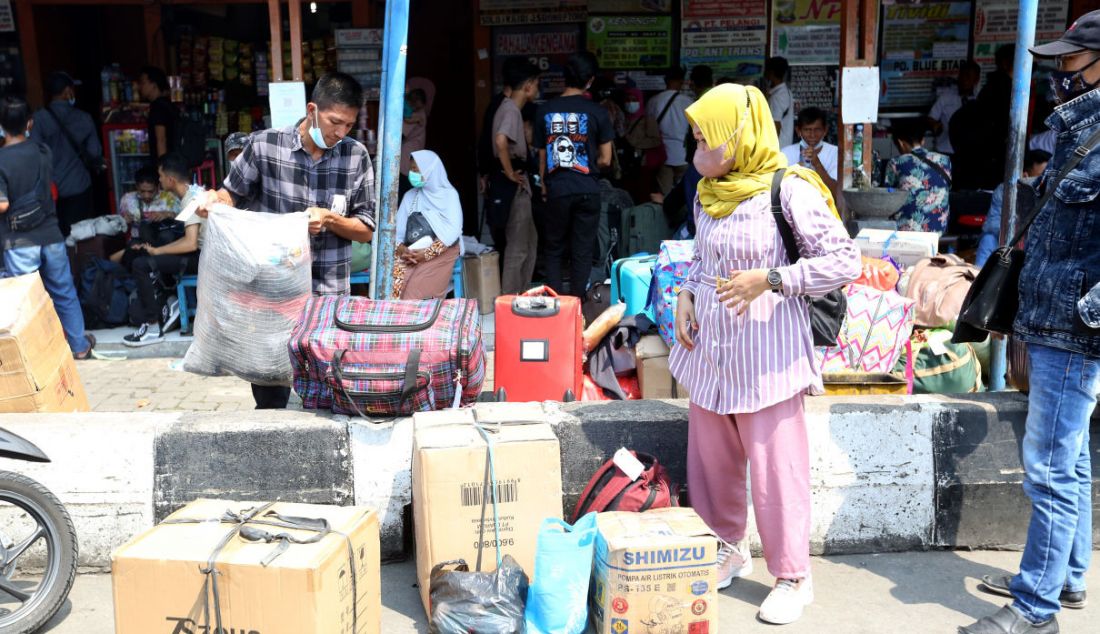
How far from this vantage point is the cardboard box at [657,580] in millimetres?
3379

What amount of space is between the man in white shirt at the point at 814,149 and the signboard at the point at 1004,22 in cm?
376

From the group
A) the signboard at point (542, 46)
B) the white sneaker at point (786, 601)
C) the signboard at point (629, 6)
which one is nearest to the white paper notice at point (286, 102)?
the white sneaker at point (786, 601)

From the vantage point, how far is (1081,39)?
11.0 ft

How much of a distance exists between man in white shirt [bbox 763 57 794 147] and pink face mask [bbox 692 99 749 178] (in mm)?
6239

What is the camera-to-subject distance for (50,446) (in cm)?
409

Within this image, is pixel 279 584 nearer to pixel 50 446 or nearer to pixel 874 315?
pixel 50 446

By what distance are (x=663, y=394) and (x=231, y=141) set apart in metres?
3.36

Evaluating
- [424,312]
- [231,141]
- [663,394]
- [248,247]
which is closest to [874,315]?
[663,394]

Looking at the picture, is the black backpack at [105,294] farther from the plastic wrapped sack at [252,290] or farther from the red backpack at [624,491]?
the red backpack at [624,491]

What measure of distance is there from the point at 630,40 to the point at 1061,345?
304 inches

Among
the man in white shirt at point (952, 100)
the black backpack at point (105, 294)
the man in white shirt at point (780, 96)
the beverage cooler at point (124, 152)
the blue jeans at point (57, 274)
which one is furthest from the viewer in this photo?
the man in white shirt at point (952, 100)

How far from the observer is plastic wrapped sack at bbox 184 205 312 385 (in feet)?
14.2

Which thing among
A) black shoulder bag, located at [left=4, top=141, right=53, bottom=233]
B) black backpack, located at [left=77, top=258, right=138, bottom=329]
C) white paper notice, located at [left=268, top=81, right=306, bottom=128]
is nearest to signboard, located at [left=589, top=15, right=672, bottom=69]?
black backpack, located at [left=77, top=258, right=138, bottom=329]

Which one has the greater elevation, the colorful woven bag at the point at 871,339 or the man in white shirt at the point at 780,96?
the man in white shirt at the point at 780,96
